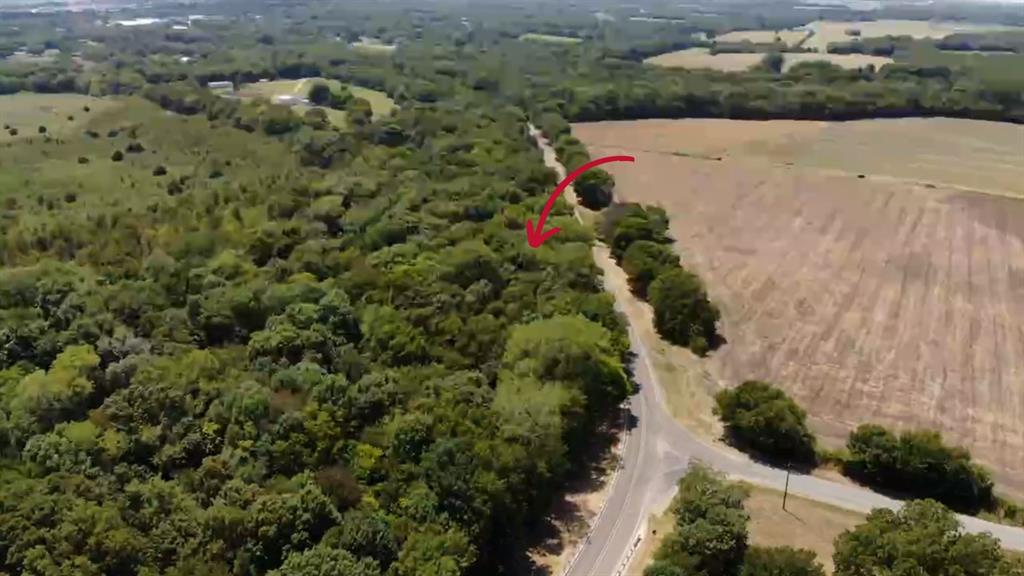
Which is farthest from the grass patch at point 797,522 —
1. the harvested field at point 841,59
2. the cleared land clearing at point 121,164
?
the harvested field at point 841,59

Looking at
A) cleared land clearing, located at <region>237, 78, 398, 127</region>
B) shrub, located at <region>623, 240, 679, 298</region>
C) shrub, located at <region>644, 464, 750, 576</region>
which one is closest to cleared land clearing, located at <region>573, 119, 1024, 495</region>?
shrub, located at <region>623, 240, 679, 298</region>

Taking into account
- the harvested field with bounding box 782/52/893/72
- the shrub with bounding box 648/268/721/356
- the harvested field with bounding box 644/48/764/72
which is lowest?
the shrub with bounding box 648/268/721/356

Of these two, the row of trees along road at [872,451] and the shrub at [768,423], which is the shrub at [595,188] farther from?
the shrub at [768,423]

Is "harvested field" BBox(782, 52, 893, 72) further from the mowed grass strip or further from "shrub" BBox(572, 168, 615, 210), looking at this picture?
the mowed grass strip

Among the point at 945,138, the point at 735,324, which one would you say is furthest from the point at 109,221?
the point at 945,138

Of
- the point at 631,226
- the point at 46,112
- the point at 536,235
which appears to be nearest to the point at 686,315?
the point at 536,235
